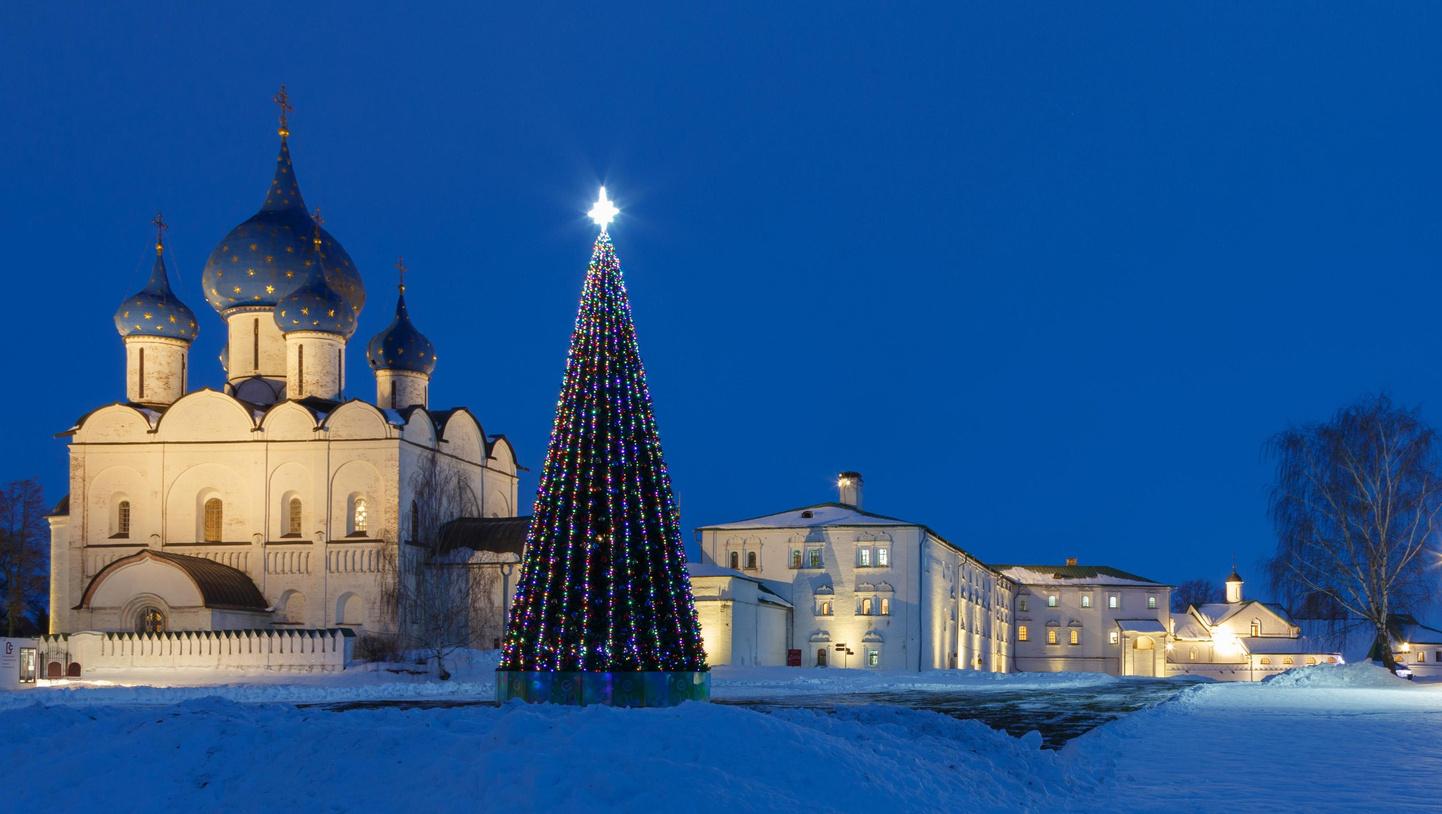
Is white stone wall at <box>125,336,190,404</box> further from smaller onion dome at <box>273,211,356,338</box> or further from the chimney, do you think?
the chimney

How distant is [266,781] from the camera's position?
10414mm

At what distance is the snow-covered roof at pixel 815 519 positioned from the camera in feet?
193

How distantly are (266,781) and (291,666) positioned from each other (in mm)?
33269

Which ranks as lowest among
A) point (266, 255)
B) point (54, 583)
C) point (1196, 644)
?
point (1196, 644)

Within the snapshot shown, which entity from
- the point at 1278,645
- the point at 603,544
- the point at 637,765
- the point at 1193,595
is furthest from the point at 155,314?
the point at 1193,595

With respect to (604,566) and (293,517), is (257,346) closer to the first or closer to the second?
(293,517)

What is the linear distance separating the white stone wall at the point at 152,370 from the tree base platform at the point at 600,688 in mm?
41690

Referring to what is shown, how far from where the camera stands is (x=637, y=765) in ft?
32.5

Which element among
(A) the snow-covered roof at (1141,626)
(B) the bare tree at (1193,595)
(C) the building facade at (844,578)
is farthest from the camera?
(B) the bare tree at (1193,595)

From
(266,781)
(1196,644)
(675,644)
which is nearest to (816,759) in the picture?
(266,781)

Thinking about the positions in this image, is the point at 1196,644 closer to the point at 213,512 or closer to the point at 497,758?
the point at 213,512

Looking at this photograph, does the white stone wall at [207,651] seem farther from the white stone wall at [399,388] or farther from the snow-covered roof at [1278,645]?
the snow-covered roof at [1278,645]

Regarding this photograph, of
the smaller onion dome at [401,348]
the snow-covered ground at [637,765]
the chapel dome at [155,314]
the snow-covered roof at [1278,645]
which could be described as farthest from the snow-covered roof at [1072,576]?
the snow-covered ground at [637,765]

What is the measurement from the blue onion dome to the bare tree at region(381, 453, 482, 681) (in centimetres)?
719
